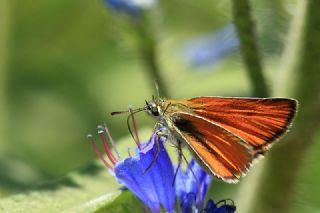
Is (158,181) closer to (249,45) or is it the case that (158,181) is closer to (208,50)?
(249,45)

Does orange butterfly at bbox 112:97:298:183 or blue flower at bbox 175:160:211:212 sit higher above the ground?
orange butterfly at bbox 112:97:298:183

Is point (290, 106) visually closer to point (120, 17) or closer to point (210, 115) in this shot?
point (210, 115)

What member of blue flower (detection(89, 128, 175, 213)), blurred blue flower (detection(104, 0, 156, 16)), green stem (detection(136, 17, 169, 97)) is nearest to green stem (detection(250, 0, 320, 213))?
blue flower (detection(89, 128, 175, 213))

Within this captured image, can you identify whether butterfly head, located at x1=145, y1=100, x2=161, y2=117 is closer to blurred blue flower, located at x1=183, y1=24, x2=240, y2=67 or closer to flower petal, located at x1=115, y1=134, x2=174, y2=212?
flower petal, located at x1=115, y1=134, x2=174, y2=212

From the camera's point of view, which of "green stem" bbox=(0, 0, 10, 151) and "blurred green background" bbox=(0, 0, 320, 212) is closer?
"blurred green background" bbox=(0, 0, 320, 212)

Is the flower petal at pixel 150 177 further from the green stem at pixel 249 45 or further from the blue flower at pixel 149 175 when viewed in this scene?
the green stem at pixel 249 45

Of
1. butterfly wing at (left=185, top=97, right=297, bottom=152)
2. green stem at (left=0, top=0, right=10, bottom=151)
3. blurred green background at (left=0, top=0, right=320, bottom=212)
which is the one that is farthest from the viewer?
green stem at (left=0, top=0, right=10, bottom=151)

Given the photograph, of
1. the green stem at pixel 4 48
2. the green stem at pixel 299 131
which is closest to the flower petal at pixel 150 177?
the green stem at pixel 299 131

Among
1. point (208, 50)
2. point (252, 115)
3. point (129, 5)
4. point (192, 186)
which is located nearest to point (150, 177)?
point (192, 186)
